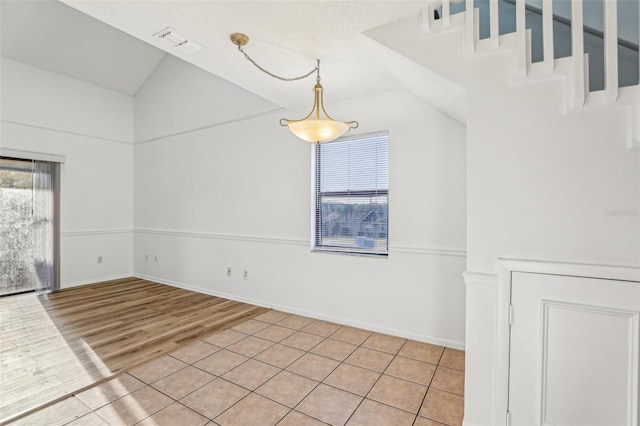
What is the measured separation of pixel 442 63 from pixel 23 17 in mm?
5636

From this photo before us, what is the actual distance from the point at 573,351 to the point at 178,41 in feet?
10.4

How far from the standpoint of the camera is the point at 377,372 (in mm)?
2502

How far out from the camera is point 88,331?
3307mm

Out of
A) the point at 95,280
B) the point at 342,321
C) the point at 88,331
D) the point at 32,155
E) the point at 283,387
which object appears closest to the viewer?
the point at 283,387

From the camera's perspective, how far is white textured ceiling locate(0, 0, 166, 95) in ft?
13.7

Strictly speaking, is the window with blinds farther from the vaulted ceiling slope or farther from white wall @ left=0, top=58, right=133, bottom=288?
white wall @ left=0, top=58, right=133, bottom=288

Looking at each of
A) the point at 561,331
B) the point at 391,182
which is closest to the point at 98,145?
the point at 391,182

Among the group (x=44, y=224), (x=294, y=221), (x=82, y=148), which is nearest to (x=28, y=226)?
(x=44, y=224)

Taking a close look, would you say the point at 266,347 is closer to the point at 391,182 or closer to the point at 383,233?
the point at 383,233

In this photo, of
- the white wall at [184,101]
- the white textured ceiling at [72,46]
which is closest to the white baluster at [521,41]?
the white wall at [184,101]

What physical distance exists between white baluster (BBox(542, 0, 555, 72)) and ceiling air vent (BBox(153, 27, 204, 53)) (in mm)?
2223

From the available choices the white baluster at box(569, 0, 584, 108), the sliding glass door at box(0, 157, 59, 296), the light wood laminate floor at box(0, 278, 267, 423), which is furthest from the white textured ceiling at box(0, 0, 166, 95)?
the white baluster at box(569, 0, 584, 108)

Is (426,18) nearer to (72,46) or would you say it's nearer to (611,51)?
(611,51)

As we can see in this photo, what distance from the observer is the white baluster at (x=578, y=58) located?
148 centimetres
